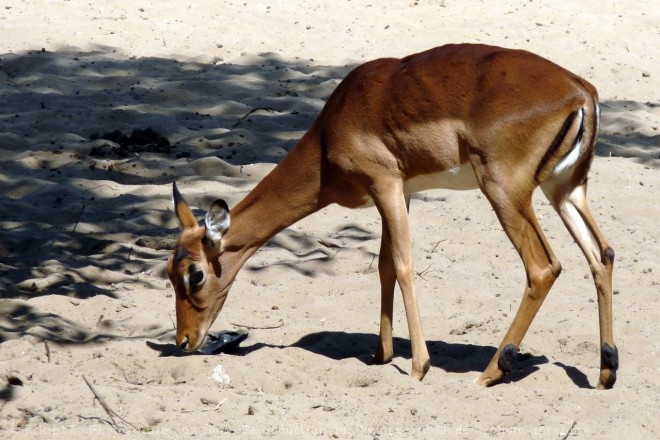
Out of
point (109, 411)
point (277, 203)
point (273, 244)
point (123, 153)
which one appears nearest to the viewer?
point (109, 411)

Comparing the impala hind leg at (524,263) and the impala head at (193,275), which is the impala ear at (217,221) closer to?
the impala head at (193,275)

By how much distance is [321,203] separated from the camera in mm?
6320

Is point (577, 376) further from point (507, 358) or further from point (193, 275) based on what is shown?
point (193, 275)

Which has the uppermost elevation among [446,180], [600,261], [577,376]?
[446,180]

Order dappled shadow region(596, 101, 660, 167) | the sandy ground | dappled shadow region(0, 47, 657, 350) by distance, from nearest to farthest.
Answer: the sandy ground, dappled shadow region(0, 47, 657, 350), dappled shadow region(596, 101, 660, 167)

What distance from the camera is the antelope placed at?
572 centimetres

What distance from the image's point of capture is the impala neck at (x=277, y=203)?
6258 mm

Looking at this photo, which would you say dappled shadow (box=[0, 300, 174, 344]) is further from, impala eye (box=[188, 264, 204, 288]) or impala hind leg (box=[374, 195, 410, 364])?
impala hind leg (box=[374, 195, 410, 364])

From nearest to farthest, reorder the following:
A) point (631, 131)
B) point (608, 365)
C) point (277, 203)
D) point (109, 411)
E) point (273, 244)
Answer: point (109, 411) < point (608, 365) < point (277, 203) < point (273, 244) < point (631, 131)

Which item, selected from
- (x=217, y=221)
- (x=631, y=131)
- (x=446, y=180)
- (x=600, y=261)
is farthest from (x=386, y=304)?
(x=631, y=131)

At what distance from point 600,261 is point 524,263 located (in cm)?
48

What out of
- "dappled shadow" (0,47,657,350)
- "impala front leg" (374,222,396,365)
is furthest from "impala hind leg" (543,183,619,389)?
"impala front leg" (374,222,396,365)

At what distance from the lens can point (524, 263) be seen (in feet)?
19.1

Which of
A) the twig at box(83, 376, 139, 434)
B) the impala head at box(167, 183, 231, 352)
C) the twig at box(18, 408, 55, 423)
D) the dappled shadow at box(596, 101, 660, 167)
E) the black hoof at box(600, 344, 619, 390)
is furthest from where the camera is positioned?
the dappled shadow at box(596, 101, 660, 167)
